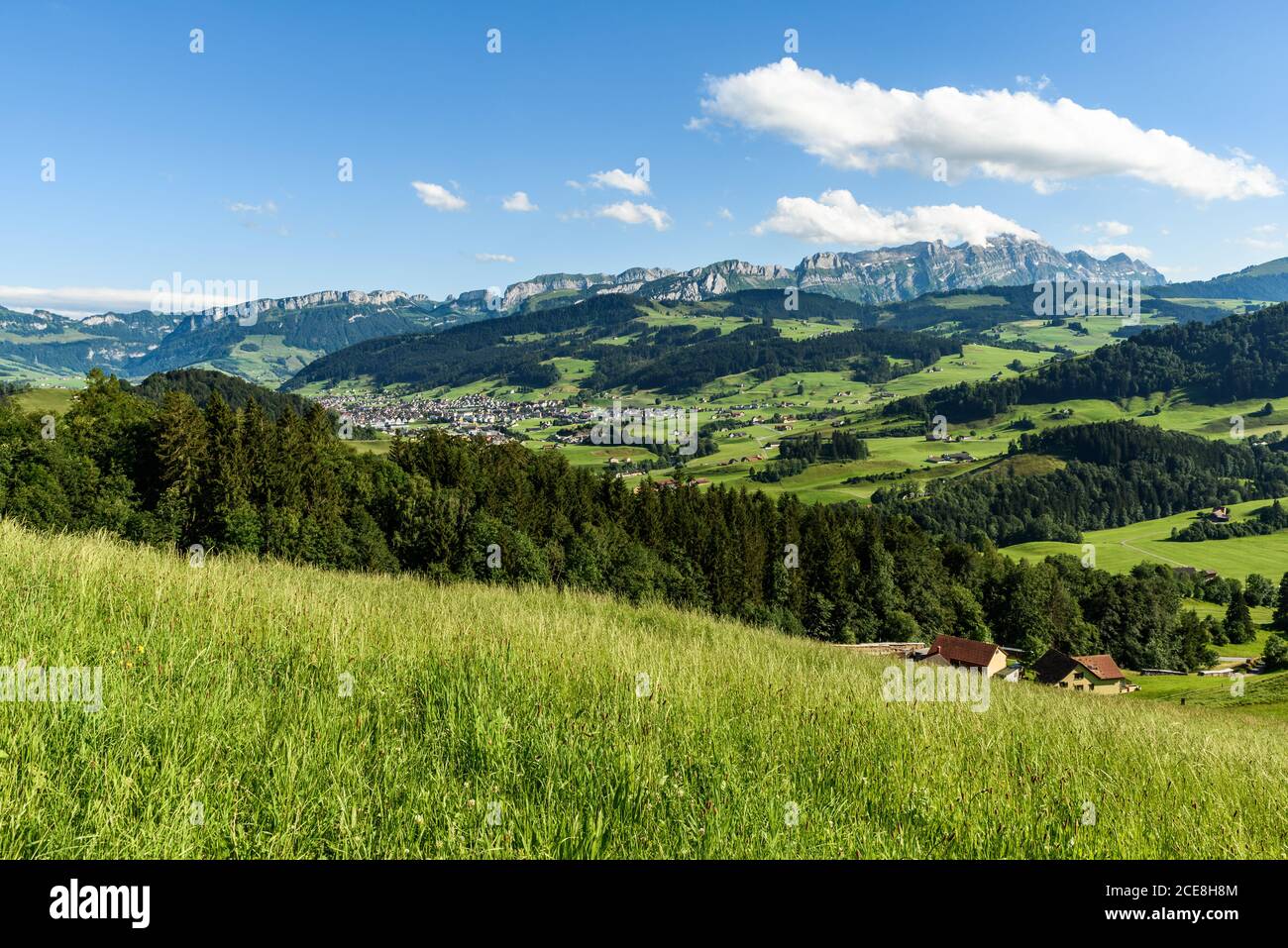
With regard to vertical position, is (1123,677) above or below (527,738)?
below

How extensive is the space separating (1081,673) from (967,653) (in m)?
16.8

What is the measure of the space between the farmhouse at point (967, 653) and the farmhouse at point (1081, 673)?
8.28 m

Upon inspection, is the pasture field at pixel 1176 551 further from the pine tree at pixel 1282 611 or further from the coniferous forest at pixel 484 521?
the coniferous forest at pixel 484 521

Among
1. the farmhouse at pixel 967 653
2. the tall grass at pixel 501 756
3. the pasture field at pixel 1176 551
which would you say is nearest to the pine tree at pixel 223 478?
the tall grass at pixel 501 756

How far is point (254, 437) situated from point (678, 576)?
32379 millimetres

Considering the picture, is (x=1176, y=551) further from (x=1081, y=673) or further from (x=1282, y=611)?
(x=1081, y=673)

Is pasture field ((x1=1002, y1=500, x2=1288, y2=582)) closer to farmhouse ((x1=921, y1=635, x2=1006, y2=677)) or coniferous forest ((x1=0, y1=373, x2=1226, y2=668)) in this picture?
coniferous forest ((x1=0, y1=373, x2=1226, y2=668))

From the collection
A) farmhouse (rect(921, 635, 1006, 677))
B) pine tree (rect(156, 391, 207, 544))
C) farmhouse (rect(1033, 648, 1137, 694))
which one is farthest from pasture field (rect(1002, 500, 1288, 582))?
pine tree (rect(156, 391, 207, 544))

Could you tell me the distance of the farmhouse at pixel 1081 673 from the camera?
70.7m

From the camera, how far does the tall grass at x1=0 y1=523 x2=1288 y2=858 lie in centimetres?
331

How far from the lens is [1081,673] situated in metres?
72.1
